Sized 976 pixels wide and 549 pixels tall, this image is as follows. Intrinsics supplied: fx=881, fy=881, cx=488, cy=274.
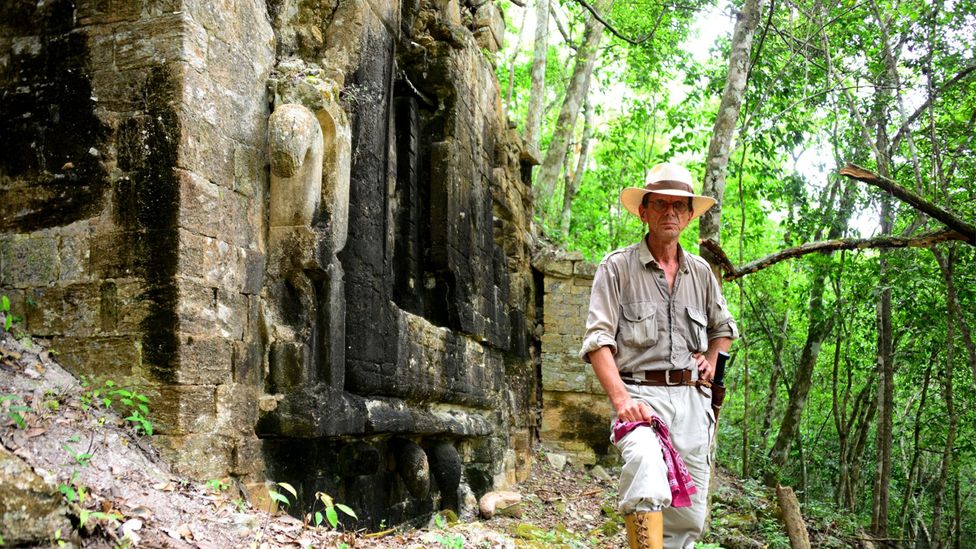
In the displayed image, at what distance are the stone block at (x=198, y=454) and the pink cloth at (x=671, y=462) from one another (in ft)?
6.53

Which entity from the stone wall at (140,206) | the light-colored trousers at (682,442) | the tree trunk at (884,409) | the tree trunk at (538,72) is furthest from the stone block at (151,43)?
the tree trunk at (538,72)

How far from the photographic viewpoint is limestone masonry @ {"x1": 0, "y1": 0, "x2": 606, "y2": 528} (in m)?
4.27

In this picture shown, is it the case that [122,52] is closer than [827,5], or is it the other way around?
[122,52]

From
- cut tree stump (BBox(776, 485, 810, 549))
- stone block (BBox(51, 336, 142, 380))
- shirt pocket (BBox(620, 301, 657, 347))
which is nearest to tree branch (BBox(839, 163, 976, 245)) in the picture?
cut tree stump (BBox(776, 485, 810, 549))

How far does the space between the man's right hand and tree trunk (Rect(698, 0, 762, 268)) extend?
422 centimetres

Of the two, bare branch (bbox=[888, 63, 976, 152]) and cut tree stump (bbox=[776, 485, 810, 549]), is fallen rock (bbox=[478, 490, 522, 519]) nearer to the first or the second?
cut tree stump (bbox=[776, 485, 810, 549])

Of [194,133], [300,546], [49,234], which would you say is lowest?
[300,546]

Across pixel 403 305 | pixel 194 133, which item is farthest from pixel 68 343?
pixel 403 305

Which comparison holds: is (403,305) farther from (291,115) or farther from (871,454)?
(871,454)

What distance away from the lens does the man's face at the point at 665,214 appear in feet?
13.6

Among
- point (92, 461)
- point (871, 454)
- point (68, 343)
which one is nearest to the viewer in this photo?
point (92, 461)

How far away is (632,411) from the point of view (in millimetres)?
3705

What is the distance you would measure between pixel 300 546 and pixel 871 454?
15.6 metres

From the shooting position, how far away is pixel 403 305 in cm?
761
